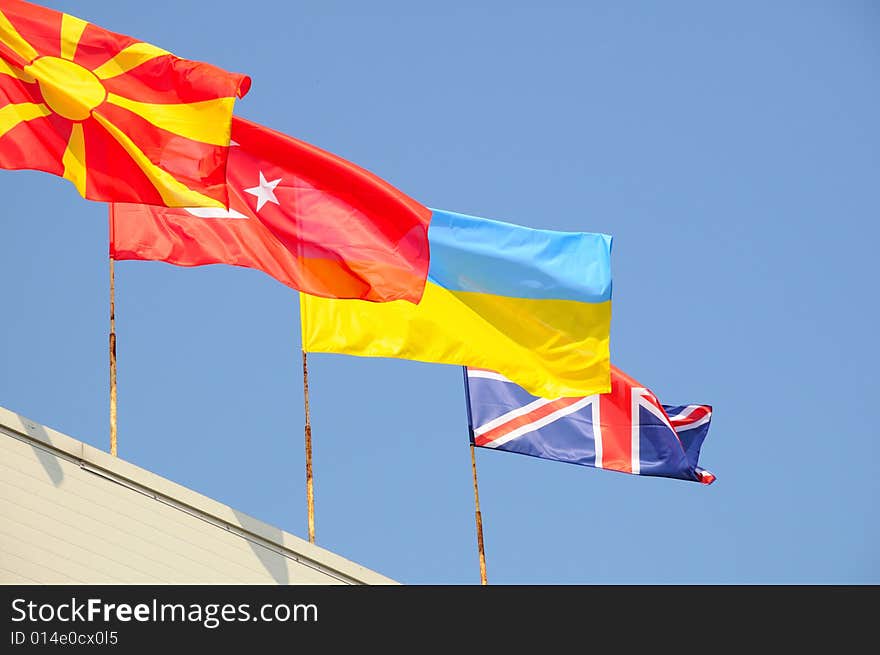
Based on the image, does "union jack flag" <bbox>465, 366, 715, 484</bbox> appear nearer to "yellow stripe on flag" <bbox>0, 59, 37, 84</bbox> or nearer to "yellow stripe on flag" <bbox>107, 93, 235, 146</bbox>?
"yellow stripe on flag" <bbox>107, 93, 235, 146</bbox>

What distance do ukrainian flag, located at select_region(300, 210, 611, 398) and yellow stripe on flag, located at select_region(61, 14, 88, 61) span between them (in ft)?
16.2

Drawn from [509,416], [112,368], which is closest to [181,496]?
[112,368]

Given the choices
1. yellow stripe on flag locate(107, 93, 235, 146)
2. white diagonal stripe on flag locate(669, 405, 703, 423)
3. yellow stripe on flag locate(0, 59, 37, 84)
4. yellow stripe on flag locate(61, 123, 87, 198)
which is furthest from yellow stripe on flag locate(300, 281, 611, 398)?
yellow stripe on flag locate(0, 59, 37, 84)

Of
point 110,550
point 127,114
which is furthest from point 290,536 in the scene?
point 127,114

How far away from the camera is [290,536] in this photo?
21.8 meters

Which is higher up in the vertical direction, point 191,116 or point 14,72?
point 14,72

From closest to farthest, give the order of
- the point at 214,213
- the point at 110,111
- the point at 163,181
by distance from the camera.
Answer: the point at 163,181 < the point at 110,111 < the point at 214,213

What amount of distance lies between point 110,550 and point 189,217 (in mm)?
4944

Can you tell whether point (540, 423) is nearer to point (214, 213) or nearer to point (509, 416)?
point (509, 416)

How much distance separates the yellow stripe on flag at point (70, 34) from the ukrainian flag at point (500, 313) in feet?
16.2

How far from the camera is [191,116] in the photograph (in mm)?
20766

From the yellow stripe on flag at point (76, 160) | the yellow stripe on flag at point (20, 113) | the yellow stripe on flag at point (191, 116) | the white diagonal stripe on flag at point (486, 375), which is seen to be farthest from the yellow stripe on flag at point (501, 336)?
the yellow stripe on flag at point (20, 113)

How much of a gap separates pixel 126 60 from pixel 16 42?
1.34m

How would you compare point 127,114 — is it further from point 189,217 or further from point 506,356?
point 506,356
